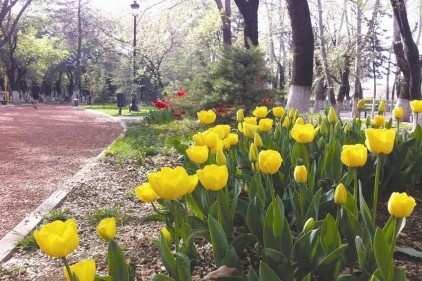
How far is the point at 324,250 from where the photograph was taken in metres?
1.65

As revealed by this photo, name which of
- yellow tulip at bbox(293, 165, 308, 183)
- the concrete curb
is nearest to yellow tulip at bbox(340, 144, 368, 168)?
yellow tulip at bbox(293, 165, 308, 183)

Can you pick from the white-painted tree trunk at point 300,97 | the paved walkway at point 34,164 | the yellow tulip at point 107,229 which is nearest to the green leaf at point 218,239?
the yellow tulip at point 107,229

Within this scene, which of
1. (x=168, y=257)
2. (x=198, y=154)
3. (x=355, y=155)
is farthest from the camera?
Result: (x=198, y=154)

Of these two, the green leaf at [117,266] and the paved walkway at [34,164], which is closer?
the green leaf at [117,266]

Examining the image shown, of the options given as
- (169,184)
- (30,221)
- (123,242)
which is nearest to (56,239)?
(169,184)

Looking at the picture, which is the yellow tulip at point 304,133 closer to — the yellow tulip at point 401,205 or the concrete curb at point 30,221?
the yellow tulip at point 401,205

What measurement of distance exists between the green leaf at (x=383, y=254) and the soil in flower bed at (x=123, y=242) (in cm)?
81

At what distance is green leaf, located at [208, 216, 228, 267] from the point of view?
1.67 m

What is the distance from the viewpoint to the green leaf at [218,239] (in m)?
1.67

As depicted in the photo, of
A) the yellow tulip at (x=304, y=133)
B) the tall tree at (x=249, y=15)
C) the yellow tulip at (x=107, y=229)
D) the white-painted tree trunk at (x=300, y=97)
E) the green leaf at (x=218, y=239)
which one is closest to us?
the yellow tulip at (x=107, y=229)

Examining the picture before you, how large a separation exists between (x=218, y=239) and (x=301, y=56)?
6131 mm

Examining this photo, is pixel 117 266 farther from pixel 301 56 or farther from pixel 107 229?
pixel 301 56

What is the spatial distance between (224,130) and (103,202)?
2.22 m

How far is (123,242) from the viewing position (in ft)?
10.0
